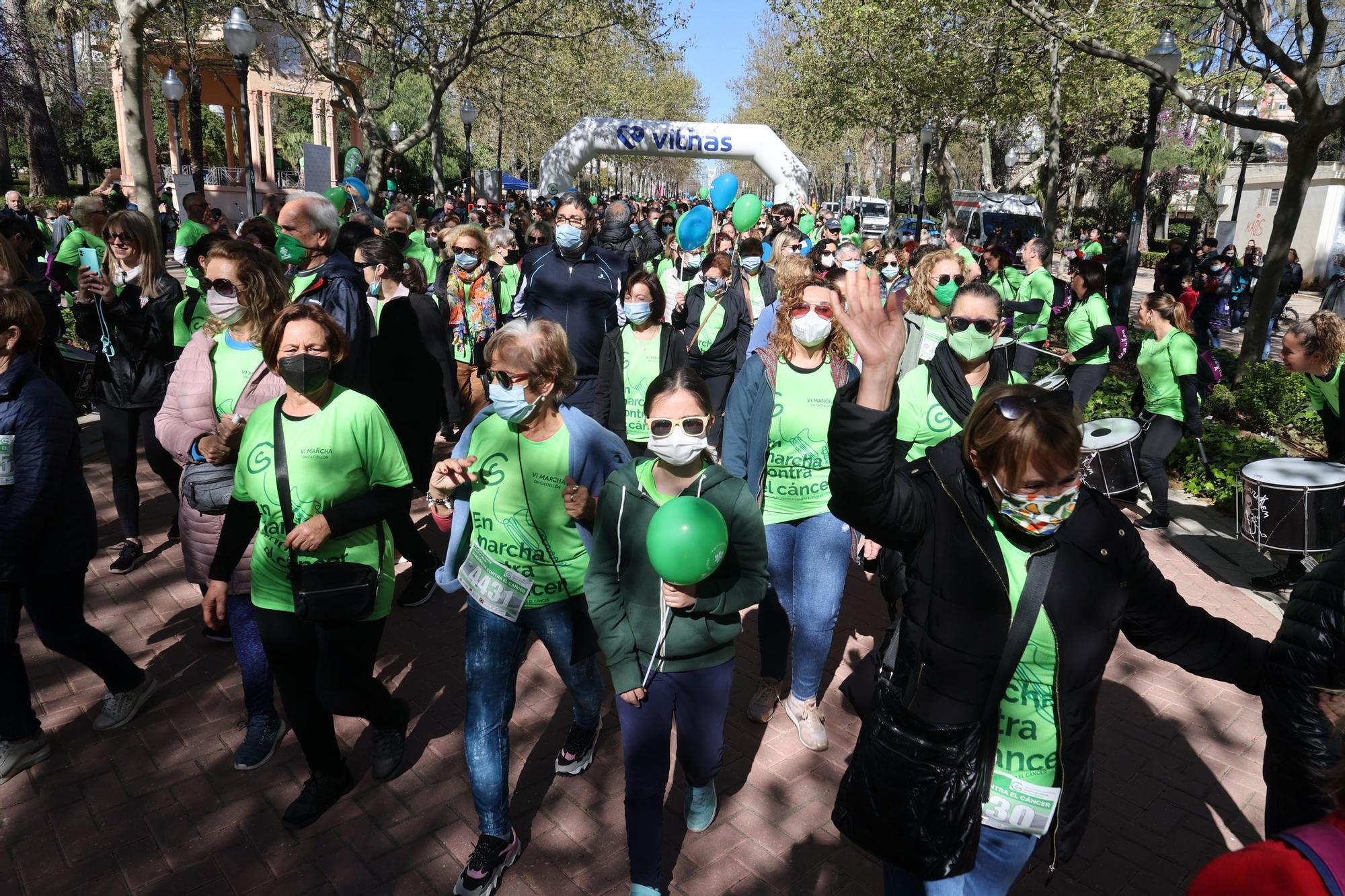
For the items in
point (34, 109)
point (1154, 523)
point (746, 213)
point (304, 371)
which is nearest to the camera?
point (304, 371)

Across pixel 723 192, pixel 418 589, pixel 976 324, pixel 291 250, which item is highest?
pixel 723 192

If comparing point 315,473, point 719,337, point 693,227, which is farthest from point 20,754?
point 693,227

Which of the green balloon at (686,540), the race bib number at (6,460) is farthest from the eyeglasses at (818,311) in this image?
the race bib number at (6,460)

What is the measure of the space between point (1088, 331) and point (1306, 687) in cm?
605

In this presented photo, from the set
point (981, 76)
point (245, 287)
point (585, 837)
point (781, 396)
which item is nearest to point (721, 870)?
point (585, 837)

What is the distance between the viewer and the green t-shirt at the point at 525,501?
10.0ft

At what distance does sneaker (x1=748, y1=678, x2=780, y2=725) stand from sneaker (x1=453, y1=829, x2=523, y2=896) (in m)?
1.43

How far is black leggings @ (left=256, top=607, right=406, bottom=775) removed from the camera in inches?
125

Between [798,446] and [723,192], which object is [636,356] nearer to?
[798,446]

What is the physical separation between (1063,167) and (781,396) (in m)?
42.8

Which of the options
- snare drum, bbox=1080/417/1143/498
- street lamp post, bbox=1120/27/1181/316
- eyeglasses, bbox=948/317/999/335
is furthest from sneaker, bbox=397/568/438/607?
street lamp post, bbox=1120/27/1181/316

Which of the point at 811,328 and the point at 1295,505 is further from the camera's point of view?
the point at 1295,505

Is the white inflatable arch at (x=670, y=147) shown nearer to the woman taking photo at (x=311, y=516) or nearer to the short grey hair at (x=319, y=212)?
the short grey hair at (x=319, y=212)

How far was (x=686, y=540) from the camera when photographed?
96.7 inches
